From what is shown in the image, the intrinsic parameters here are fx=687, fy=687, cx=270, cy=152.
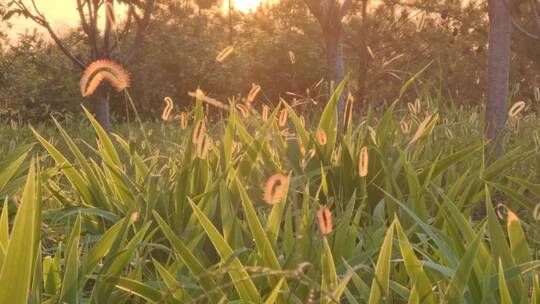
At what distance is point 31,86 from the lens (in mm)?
14938

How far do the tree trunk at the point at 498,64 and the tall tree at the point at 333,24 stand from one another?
1.01m

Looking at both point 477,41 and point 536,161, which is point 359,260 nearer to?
point 536,161

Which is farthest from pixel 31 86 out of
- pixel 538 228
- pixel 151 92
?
pixel 538 228

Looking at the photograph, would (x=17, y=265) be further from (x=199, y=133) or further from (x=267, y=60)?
(x=267, y=60)

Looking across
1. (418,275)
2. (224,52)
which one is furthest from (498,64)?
(418,275)

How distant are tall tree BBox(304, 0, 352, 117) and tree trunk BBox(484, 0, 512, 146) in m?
1.01

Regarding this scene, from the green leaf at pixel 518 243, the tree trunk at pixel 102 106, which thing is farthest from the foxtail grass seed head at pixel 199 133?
the tree trunk at pixel 102 106

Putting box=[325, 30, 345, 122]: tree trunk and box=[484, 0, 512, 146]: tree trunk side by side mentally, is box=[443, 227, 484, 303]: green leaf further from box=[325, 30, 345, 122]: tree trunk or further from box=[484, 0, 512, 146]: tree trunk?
box=[325, 30, 345, 122]: tree trunk

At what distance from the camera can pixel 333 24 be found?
5.04m

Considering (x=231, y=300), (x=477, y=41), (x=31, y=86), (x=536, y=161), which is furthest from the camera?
(x=477, y=41)

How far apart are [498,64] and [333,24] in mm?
1244

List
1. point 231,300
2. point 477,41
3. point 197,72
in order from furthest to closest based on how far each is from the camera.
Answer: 1. point 477,41
2. point 197,72
3. point 231,300

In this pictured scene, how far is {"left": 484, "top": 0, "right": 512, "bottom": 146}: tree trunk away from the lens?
432cm

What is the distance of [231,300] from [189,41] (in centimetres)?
1509
